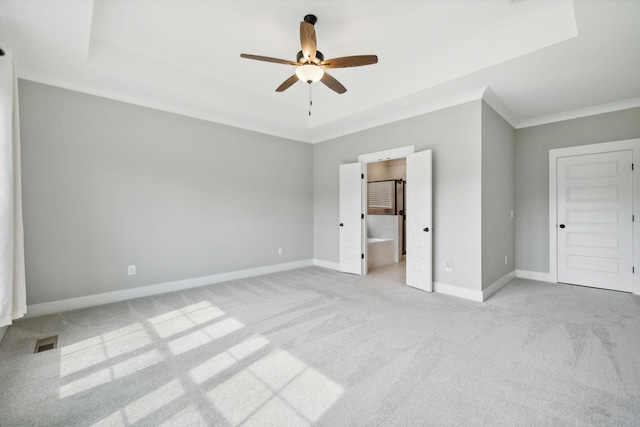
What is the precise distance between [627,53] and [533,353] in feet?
9.94

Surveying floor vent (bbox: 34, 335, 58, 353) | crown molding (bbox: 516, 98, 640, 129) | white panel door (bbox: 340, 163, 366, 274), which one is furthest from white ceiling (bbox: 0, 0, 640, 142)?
floor vent (bbox: 34, 335, 58, 353)

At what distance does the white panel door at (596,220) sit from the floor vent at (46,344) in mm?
6508

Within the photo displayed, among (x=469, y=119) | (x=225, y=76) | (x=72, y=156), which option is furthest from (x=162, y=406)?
(x=469, y=119)

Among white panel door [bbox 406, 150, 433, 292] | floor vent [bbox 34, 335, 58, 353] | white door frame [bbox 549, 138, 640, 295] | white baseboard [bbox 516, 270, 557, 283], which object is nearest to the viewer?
floor vent [bbox 34, 335, 58, 353]

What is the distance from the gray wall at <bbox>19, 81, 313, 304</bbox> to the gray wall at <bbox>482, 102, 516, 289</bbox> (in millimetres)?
3444

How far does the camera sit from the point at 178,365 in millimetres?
2084

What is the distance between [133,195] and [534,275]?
249 inches

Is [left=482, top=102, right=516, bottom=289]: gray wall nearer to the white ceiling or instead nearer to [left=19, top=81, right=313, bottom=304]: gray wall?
the white ceiling

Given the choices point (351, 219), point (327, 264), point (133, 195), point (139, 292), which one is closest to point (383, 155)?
point (351, 219)

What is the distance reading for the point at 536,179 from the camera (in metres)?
4.57

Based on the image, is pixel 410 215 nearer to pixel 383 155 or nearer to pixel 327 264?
pixel 383 155

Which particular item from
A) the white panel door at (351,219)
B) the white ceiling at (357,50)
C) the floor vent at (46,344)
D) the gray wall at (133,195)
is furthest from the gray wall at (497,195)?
the floor vent at (46,344)

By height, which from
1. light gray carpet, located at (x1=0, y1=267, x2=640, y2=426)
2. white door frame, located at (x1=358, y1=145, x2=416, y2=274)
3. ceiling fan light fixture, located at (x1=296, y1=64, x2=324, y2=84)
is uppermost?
ceiling fan light fixture, located at (x1=296, y1=64, x2=324, y2=84)

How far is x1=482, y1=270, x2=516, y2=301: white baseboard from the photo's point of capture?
3.60 meters
